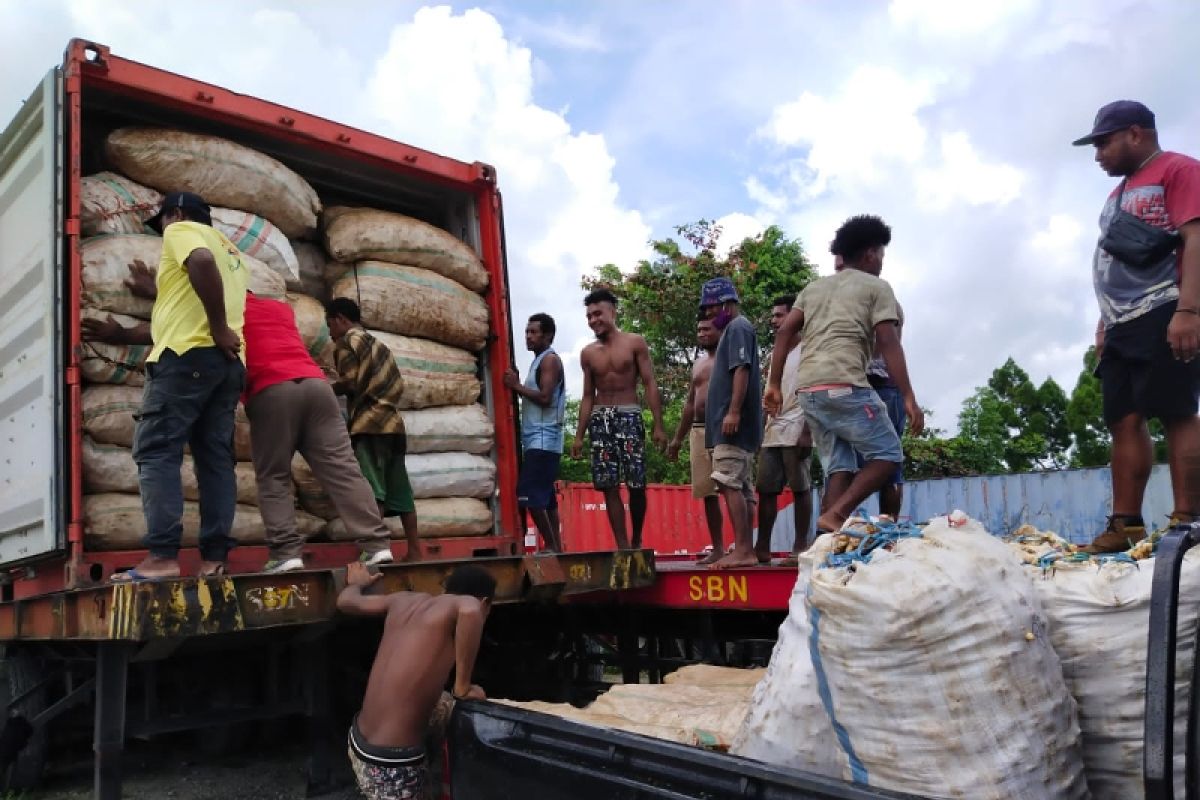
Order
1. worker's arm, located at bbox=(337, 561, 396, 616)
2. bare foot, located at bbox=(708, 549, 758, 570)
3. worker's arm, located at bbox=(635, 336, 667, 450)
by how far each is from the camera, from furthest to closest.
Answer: worker's arm, located at bbox=(635, 336, 667, 450)
bare foot, located at bbox=(708, 549, 758, 570)
worker's arm, located at bbox=(337, 561, 396, 616)

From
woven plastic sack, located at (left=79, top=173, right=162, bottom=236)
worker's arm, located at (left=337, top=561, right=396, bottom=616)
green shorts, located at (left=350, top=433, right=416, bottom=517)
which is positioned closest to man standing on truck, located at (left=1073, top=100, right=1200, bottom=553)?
worker's arm, located at (left=337, top=561, right=396, bottom=616)

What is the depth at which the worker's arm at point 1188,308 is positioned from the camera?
2689 millimetres

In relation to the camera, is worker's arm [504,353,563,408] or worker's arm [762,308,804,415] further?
worker's arm [504,353,563,408]

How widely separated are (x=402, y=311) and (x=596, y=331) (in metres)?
1.07

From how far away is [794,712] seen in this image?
2.01 meters

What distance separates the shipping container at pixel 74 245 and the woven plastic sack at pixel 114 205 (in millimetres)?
175

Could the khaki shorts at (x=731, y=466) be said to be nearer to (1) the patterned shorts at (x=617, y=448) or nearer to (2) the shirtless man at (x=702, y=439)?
(2) the shirtless man at (x=702, y=439)

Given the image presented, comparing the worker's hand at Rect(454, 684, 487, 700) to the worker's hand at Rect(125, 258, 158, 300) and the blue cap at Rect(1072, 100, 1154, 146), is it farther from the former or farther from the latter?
the blue cap at Rect(1072, 100, 1154, 146)

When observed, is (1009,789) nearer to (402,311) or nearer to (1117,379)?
(1117,379)

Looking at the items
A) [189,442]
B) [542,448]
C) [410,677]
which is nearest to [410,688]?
[410,677]

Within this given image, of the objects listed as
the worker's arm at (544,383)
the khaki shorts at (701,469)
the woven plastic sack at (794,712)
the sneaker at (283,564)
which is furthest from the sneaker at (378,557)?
the woven plastic sack at (794,712)

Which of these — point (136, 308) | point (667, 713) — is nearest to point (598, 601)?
point (667, 713)

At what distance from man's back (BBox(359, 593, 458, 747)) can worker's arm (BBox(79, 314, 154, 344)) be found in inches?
62.9

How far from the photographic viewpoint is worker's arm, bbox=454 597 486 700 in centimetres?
274
